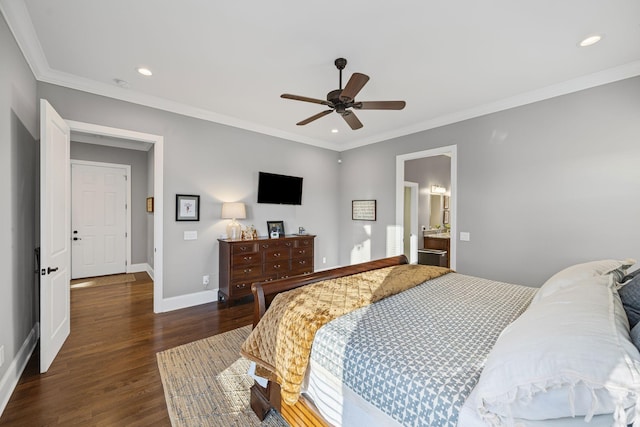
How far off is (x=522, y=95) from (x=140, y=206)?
6.99 metres

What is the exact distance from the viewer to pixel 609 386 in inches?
27.5

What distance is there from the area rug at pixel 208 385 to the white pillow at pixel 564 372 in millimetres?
→ 1477

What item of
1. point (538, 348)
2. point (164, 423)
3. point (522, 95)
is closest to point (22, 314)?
point (164, 423)

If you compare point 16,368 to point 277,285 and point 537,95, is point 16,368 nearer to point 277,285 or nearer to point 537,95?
point 277,285

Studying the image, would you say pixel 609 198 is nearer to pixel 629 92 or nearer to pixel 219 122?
pixel 629 92

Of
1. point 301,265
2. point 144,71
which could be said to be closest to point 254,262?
point 301,265

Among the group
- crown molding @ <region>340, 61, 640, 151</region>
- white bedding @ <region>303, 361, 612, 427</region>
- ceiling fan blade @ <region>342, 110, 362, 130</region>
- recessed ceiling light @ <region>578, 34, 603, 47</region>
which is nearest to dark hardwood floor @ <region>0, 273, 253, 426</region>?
white bedding @ <region>303, 361, 612, 427</region>

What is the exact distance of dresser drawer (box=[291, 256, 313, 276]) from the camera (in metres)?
4.45

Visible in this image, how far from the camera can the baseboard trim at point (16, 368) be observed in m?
1.90

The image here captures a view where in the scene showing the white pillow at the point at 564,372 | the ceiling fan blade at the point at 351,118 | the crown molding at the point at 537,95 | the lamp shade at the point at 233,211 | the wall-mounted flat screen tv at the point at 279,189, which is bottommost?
the white pillow at the point at 564,372

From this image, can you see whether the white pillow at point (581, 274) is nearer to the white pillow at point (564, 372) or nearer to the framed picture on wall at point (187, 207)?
the white pillow at point (564, 372)

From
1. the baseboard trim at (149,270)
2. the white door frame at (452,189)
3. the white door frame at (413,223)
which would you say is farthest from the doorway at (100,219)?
the white door frame at (413,223)

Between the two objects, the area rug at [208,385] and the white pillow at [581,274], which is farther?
the area rug at [208,385]

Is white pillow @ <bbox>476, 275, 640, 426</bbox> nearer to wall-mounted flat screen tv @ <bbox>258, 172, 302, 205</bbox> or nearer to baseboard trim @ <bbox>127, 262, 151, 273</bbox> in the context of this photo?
wall-mounted flat screen tv @ <bbox>258, 172, 302, 205</bbox>
